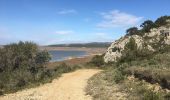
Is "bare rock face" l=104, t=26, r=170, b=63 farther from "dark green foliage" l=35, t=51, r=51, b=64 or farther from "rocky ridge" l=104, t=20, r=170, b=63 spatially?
"dark green foliage" l=35, t=51, r=51, b=64

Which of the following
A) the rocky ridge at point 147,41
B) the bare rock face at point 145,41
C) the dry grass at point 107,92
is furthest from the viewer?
the bare rock face at point 145,41

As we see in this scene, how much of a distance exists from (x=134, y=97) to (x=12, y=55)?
16.4 m

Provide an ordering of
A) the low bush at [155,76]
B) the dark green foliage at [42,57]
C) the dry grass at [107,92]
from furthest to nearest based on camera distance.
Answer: the dark green foliage at [42,57], the low bush at [155,76], the dry grass at [107,92]

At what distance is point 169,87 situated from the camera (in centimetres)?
1827

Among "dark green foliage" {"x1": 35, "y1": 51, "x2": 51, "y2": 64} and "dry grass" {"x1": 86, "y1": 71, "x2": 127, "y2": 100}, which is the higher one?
"dark green foliage" {"x1": 35, "y1": 51, "x2": 51, "y2": 64}

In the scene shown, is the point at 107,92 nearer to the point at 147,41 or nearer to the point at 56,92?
the point at 56,92

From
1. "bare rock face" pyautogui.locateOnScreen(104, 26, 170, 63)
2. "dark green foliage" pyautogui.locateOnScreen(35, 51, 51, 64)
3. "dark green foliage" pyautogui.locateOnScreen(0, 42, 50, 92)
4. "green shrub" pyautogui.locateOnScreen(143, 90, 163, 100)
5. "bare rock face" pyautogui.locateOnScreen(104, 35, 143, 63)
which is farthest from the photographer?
"bare rock face" pyautogui.locateOnScreen(104, 35, 143, 63)

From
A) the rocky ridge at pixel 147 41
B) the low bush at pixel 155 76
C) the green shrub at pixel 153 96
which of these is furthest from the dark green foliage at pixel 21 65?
the rocky ridge at pixel 147 41

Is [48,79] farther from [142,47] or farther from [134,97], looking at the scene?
[142,47]

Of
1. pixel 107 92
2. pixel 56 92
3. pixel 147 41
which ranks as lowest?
pixel 56 92

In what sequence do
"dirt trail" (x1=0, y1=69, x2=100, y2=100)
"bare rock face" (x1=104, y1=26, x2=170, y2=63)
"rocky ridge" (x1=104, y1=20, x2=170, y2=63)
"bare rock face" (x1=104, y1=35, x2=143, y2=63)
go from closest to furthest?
"dirt trail" (x1=0, y1=69, x2=100, y2=100) < "rocky ridge" (x1=104, y1=20, x2=170, y2=63) < "bare rock face" (x1=104, y1=26, x2=170, y2=63) < "bare rock face" (x1=104, y1=35, x2=143, y2=63)

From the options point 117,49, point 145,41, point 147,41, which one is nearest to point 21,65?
point 117,49

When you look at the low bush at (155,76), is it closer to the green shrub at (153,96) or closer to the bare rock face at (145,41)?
the green shrub at (153,96)

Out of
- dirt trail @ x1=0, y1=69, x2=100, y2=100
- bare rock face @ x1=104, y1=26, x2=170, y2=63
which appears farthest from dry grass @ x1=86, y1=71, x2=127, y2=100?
bare rock face @ x1=104, y1=26, x2=170, y2=63
